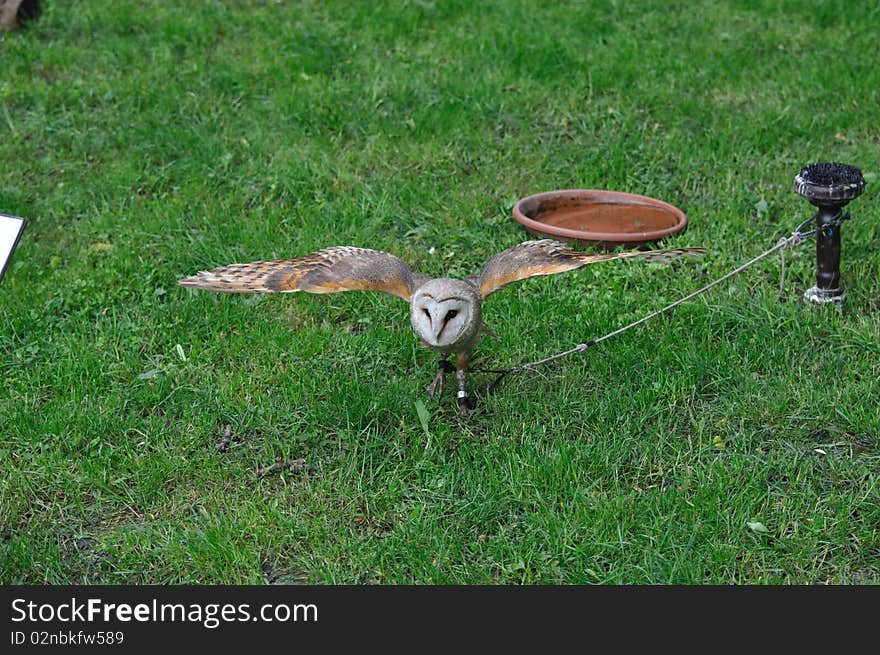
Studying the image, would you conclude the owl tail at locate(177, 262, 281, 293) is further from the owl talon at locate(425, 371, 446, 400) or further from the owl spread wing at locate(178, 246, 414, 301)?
the owl talon at locate(425, 371, 446, 400)

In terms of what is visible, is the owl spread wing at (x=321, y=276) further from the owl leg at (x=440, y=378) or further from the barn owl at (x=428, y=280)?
the owl leg at (x=440, y=378)

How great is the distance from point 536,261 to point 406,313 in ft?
3.90

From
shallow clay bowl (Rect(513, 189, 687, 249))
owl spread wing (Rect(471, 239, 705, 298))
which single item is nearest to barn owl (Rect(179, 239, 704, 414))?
owl spread wing (Rect(471, 239, 705, 298))

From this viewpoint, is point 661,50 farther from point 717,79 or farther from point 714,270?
point 714,270

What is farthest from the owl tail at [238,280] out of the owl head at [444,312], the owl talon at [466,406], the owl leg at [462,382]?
the owl talon at [466,406]

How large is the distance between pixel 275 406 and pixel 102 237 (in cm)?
200

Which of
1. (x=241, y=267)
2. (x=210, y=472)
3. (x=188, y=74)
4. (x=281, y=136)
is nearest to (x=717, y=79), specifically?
(x=281, y=136)

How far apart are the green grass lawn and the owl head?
0.52m

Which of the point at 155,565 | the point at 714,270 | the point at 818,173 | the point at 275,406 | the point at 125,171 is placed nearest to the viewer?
the point at 155,565

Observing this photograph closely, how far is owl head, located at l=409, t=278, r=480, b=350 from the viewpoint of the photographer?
13.6 ft

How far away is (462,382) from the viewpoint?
458 centimetres

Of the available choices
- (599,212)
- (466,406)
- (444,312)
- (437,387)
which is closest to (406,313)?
(437,387)

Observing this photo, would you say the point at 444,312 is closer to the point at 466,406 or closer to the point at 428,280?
the point at 428,280

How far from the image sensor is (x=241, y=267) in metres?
4.57
